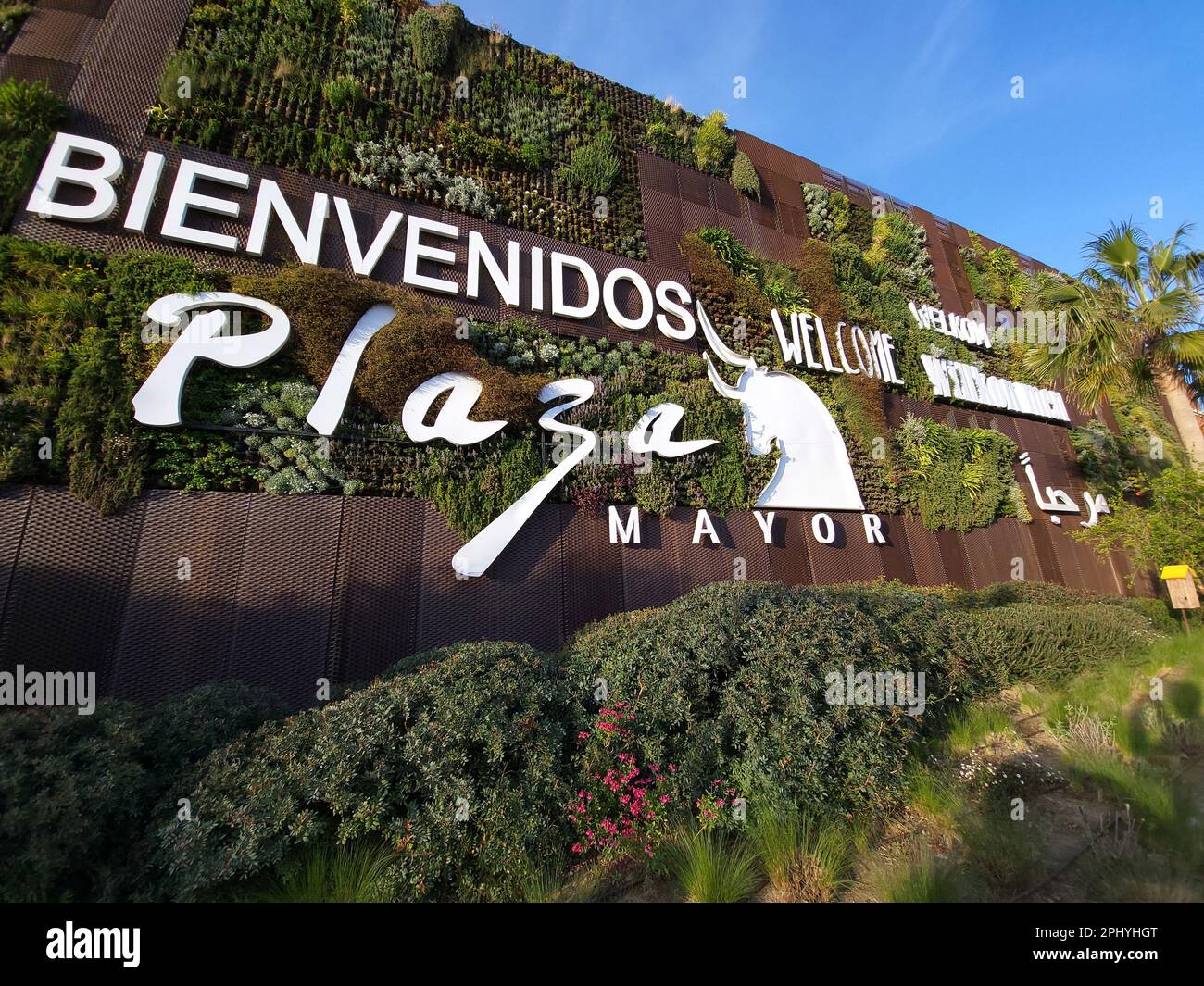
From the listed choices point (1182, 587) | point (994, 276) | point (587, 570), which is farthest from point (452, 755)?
point (994, 276)

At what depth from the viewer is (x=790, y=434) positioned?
1186 centimetres

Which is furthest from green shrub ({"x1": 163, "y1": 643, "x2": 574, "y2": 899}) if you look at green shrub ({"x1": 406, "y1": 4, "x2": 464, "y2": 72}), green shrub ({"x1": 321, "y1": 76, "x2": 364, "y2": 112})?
green shrub ({"x1": 406, "y1": 4, "x2": 464, "y2": 72})

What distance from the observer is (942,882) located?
3.05 metres

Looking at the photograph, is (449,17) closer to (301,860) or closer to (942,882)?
(301,860)

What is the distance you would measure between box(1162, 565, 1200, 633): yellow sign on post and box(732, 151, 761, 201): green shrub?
11911mm

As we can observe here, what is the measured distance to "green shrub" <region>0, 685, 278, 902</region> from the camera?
9.21 feet

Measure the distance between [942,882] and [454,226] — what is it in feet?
35.1

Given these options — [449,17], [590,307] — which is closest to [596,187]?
[590,307]

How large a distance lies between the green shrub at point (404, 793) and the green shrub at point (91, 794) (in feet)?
0.86

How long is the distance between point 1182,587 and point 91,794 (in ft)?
41.6

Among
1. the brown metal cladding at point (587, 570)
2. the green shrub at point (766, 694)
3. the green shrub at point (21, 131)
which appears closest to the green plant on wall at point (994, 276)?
the brown metal cladding at point (587, 570)

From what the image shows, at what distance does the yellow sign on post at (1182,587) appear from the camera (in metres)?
7.89
